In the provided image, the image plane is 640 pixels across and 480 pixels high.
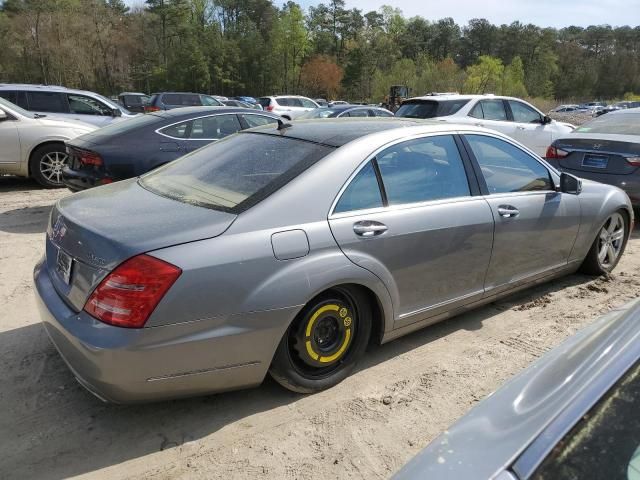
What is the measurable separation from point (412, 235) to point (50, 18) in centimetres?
5903

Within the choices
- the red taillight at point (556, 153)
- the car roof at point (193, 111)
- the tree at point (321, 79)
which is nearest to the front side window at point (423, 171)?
the car roof at point (193, 111)

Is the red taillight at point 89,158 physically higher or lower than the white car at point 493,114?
lower

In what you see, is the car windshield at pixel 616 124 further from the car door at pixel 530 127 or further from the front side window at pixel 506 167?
the front side window at pixel 506 167

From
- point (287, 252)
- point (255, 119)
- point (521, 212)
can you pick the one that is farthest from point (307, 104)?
point (287, 252)

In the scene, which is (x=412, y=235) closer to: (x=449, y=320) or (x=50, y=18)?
(x=449, y=320)

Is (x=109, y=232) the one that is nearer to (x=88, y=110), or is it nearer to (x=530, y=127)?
(x=88, y=110)

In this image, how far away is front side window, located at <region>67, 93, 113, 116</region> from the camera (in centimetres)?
1058

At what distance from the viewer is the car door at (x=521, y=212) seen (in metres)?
3.76

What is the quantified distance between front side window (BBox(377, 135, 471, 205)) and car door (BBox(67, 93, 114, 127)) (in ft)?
28.8

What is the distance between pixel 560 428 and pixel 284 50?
88018 millimetres

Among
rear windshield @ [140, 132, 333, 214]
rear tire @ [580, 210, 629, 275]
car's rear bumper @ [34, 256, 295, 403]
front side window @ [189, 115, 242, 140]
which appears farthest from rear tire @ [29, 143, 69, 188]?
rear tire @ [580, 210, 629, 275]

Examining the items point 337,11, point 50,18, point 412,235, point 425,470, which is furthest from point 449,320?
point 337,11

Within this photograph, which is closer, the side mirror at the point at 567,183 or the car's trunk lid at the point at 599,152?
the side mirror at the point at 567,183

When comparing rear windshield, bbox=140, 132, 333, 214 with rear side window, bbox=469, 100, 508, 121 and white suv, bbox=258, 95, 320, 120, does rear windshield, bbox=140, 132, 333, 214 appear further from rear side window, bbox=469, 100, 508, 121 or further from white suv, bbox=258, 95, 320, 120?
white suv, bbox=258, 95, 320, 120
